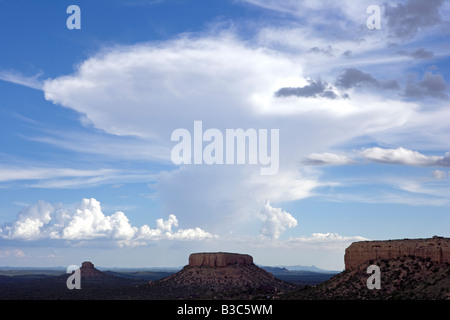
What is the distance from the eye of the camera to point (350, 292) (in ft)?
349

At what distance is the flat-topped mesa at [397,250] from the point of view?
102875 millimetres

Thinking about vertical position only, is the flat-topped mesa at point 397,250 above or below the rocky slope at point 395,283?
above

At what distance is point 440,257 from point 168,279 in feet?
383

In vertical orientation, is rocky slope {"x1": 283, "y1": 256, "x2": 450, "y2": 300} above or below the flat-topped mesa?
below

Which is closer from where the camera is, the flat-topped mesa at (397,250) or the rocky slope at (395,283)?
the rocky slope at (395,283)

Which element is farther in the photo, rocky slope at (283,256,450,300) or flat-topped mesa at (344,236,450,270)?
flat-topped mesa at (344,236,450,270)

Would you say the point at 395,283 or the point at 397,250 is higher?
the point at 397,250

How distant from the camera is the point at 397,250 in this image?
113250 mm

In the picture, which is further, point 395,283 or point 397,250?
point 397,250

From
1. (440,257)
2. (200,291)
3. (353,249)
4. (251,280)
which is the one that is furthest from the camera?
(251,280)

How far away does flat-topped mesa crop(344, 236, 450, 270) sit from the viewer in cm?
10288

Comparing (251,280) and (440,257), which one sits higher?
(440,257)
